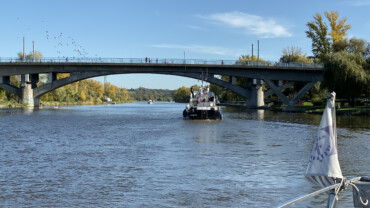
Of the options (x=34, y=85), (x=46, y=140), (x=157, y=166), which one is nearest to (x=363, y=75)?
(x=46, y=140)

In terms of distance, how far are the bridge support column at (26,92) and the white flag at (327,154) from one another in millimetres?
92917

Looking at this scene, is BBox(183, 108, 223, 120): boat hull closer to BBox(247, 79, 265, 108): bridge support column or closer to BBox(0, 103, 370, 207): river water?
BBox(0, 103, 370, 207): river water

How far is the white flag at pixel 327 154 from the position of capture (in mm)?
7324

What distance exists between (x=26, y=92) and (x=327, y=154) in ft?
314

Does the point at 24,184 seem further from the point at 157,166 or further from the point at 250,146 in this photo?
the point at 250,146

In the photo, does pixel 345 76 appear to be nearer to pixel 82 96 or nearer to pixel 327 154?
pixel 327 154

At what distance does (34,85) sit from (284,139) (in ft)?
260

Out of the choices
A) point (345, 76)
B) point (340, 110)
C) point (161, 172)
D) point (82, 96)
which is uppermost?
point (345, 76)

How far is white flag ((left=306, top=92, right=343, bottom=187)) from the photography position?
7324 millimetres

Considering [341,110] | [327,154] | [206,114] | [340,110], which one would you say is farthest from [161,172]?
[340,110]

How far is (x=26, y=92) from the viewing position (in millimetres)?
95875

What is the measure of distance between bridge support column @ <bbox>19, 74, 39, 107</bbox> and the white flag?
305 ft

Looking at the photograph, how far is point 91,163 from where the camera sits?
727 inches

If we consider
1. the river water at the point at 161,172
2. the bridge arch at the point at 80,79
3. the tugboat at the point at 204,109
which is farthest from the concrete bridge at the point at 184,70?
the river water at the point at 161,172
